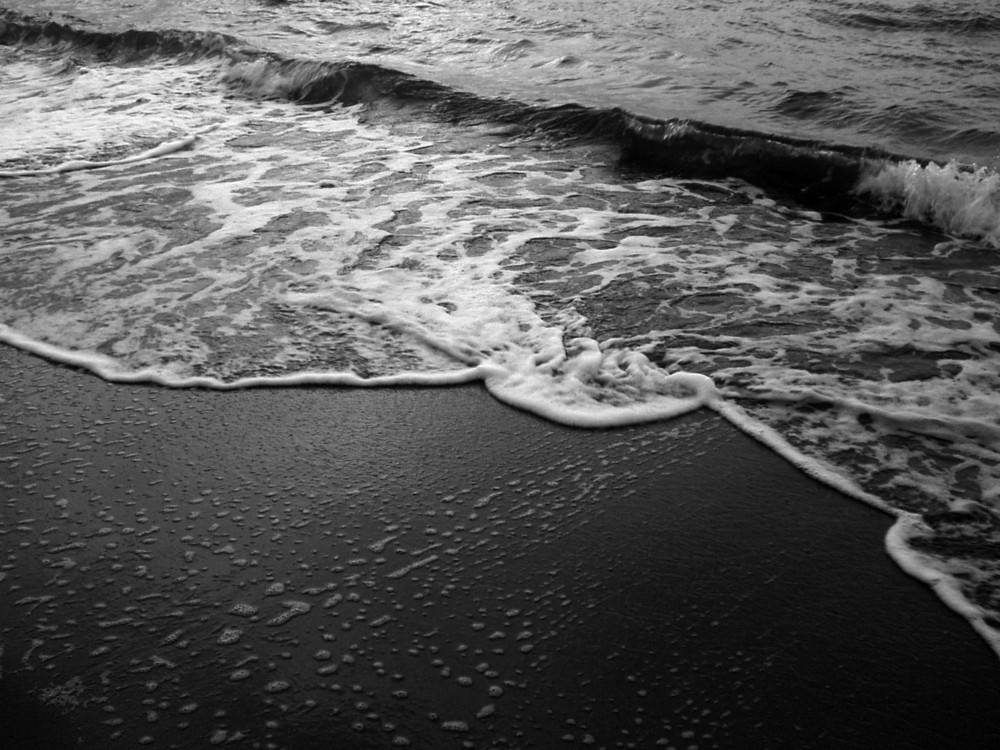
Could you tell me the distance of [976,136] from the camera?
6.01 m

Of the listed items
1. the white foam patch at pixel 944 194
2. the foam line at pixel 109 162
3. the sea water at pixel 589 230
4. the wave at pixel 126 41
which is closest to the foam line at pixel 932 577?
the sea water at pixel 589 230

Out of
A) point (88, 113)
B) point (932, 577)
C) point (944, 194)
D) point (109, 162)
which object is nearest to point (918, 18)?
point (944, 194)

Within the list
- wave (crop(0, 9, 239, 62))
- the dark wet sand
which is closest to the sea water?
the dark wet sand

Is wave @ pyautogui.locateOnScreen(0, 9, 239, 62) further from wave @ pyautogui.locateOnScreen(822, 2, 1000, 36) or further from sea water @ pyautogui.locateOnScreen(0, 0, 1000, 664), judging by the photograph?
wave @ pyautogui.locateOnScreen(822, 2, 1000, 36)

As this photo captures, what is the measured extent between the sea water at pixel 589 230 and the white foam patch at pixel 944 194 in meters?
0.02

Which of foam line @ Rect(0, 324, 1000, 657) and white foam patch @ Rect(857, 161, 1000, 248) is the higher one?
white foam patch @ Rect(857, 161, 1000, 248)

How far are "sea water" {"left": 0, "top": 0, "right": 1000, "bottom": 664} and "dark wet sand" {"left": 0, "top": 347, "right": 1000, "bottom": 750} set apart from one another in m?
0.26

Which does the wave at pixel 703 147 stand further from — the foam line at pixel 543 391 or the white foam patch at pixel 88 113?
the foam line at pixel 543 391

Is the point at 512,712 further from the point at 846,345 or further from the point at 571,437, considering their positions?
the point at 846,345

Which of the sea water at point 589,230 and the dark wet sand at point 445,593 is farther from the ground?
the sea water at point 589,230

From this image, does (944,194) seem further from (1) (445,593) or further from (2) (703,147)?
(1) (445,593)

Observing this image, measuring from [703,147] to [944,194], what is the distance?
65.4 inches

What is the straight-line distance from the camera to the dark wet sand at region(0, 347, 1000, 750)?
6.51ft

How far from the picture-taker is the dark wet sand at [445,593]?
1.98m
